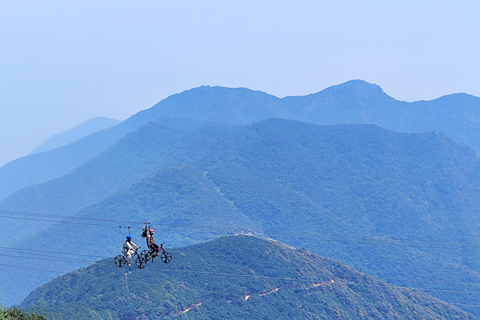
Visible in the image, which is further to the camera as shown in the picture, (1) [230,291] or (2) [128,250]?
(1) [230,291]

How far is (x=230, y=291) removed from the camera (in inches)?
6909

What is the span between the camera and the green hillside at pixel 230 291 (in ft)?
529

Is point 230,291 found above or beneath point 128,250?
beneath

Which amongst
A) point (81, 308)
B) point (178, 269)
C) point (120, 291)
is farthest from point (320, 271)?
point (81, 308)

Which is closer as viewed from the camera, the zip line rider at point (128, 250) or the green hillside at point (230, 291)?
the zip line rider at point (128, 250)

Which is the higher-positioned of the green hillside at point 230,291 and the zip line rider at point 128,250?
the zip line rider at point 128,250

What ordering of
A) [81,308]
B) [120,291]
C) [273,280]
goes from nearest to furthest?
[81,308], [120,291], [273,280]

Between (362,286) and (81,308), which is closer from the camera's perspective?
(81,308)

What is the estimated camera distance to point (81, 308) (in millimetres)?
148125

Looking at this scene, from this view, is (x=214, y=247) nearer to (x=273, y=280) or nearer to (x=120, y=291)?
(x=273, y=280)

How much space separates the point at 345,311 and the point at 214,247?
39377mm

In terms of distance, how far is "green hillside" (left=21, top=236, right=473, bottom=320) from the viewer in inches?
6348

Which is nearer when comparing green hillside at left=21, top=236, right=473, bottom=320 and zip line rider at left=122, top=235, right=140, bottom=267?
zip line rider at left=122, top=235, right=140, bottom=267

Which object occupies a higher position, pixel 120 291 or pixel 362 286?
pixel 120 291
